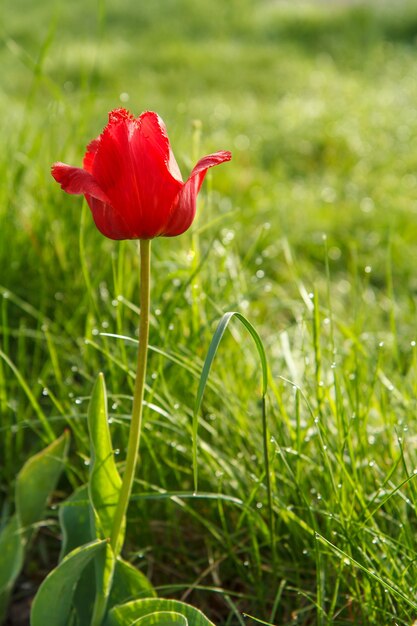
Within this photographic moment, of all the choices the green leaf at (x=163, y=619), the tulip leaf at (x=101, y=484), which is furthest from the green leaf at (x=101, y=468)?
the green leaf at (x=163, y=619)

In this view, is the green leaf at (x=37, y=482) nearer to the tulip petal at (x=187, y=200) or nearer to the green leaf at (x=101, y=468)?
the green leaf at (x=101, y=468)

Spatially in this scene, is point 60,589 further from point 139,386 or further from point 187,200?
point 187,200

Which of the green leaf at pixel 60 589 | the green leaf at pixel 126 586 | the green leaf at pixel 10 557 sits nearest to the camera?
the green leaf at pixel 60 589

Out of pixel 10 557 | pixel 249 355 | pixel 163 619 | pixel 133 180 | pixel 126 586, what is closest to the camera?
pixel 133 180

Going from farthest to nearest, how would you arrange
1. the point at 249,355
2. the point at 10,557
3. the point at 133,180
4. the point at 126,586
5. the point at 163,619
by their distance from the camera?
the point at 249,355, the point at 10,557, the point at 126,586, the point at 163,619, the point at 133,180

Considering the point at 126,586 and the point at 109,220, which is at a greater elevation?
the point at 109,220

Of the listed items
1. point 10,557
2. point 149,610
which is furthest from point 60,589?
point 10,557

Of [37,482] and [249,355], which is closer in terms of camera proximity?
[37,482]
